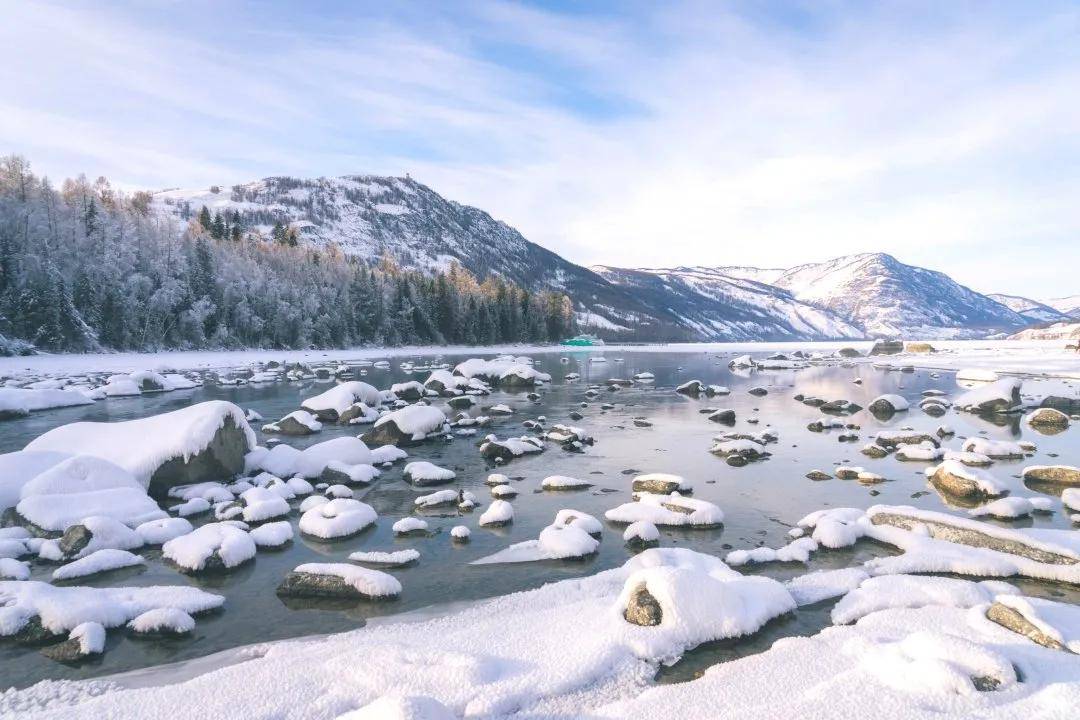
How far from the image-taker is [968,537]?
11.4 meters

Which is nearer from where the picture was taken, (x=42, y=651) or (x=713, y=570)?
(x=42, y=651)

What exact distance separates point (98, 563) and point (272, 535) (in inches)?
116

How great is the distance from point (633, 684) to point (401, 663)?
2.87 meters

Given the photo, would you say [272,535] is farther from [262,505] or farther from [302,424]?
[302,424]

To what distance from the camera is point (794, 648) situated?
7.47 m

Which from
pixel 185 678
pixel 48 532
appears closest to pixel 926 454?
pixel 185 678

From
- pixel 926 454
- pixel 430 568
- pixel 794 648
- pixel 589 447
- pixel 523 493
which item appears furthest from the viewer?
pixel 589 447

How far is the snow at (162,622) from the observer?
27.0 ft

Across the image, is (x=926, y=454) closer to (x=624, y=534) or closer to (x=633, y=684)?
(x=624, y=534)

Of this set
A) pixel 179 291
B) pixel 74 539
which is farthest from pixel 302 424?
pixel 179 291

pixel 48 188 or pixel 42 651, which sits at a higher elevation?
pixel 48 188

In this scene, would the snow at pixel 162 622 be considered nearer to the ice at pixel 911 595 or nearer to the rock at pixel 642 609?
the rock at pixel 642 609

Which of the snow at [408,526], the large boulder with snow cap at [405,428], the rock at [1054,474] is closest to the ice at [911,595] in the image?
the snow at [408,526]

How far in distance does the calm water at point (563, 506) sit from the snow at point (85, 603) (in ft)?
1.09
